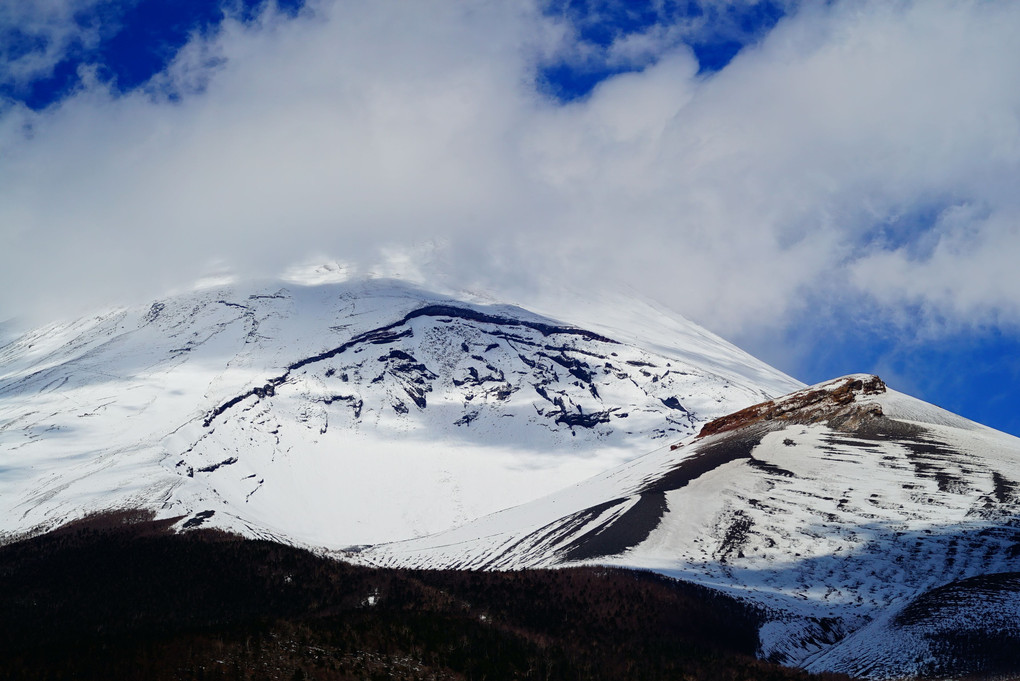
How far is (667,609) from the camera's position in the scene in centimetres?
Result: 5609

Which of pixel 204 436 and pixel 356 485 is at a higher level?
pixel 204 436

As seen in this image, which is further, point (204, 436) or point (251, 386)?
point (251, 386)

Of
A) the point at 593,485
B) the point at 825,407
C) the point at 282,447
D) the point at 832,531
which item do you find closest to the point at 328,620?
the point at 832,531

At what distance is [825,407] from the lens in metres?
104

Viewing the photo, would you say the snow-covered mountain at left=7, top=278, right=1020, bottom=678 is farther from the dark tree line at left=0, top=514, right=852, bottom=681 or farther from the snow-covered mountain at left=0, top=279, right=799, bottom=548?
the dark tree line at left=0, top=514, right=852, bottom=681

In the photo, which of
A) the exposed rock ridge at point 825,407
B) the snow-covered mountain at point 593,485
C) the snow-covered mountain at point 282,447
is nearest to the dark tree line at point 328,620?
the snow-covered mountain at point 593,485

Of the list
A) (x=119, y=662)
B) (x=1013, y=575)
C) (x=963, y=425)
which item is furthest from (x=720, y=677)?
(x=963, y=425)

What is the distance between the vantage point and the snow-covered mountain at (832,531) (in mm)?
51750

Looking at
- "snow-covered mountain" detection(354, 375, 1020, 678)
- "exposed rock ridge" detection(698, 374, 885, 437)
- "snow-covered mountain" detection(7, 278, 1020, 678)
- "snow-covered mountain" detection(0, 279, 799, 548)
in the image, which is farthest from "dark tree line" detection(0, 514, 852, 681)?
"exposed rock ridge" detection(698, 374, 885, 437)

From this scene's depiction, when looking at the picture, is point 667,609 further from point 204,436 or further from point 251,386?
point 251,386

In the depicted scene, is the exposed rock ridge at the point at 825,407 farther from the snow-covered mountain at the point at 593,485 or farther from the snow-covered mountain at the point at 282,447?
the snow-covered mountain at the point at 282,447

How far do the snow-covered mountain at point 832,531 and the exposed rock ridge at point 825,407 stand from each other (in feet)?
1.01

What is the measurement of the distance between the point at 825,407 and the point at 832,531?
37.1m

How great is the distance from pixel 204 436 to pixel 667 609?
394 feet
